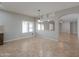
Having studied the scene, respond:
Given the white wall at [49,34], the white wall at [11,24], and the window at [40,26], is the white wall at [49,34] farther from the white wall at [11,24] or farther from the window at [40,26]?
the white wall at [11,24]

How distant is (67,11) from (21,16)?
14.7 ft

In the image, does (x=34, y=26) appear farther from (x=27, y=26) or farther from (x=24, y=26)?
(x=24, y=26)

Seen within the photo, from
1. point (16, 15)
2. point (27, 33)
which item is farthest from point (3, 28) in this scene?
point (27, 33)

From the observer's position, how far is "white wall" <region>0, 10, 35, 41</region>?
695 centimetres

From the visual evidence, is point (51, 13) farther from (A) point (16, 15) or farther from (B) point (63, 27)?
(B) point (63, 27)

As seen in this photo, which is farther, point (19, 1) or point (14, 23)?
point (14, 23)

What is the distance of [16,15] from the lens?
324 inches

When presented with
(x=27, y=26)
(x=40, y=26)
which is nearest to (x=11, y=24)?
(x=27, y=26)

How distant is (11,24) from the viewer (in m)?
7.65

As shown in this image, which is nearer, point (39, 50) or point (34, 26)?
point (39, 50)

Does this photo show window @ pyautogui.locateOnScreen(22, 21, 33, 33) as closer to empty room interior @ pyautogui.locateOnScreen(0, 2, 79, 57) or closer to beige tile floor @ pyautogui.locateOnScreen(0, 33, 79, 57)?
empty room interior @ pyautogui.locateOnScreen(0, 2, 79, 57)

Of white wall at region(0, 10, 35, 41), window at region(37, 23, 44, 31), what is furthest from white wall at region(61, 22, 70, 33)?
white wall at region(0, 10, 35, 41)

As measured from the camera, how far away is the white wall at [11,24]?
6.95 metres

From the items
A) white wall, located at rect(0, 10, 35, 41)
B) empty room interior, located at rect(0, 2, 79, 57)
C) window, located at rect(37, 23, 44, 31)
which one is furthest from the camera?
window, located at rect(37, 23, 44, 31)
